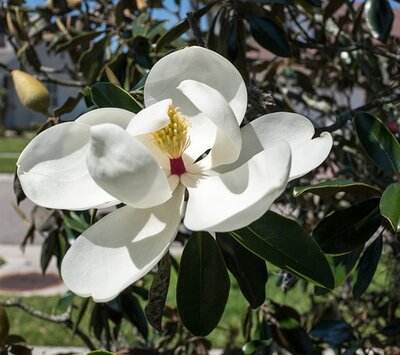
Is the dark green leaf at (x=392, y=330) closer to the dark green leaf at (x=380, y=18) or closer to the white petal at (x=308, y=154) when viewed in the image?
the dark green leaf at (x=380, y=18)

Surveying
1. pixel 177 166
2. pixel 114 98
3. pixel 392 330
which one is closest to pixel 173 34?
pixel 114 98

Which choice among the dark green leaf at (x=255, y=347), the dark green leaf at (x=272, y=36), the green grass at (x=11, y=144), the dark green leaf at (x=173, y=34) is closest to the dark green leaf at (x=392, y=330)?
the dark green leaf at (x=255, y=347)

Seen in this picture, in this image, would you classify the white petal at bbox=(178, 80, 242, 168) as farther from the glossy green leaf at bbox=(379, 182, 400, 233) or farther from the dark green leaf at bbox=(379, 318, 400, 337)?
the dark green leaf at bbox=(379, 318, 400, 337)

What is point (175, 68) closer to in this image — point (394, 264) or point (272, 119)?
point (272, 119)

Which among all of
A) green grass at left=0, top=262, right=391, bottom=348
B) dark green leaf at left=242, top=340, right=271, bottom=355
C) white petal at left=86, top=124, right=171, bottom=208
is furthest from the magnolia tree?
green grass at left=0, top=262, right=391, bottom=348

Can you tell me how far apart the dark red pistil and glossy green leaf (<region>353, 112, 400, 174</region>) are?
1.21 ft

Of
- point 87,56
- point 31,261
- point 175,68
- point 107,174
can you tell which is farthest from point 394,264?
point 31,261

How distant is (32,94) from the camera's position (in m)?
1.30

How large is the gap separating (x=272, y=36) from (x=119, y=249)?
2.74 feet

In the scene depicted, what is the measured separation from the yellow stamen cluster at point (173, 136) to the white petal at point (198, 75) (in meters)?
0.03

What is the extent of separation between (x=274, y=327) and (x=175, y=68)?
0.96 m

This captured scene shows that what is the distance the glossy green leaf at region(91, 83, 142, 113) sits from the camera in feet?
3.04

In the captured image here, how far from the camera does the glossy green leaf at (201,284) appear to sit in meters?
0.88

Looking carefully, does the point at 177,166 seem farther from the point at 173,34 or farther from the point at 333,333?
the point at 333,333
